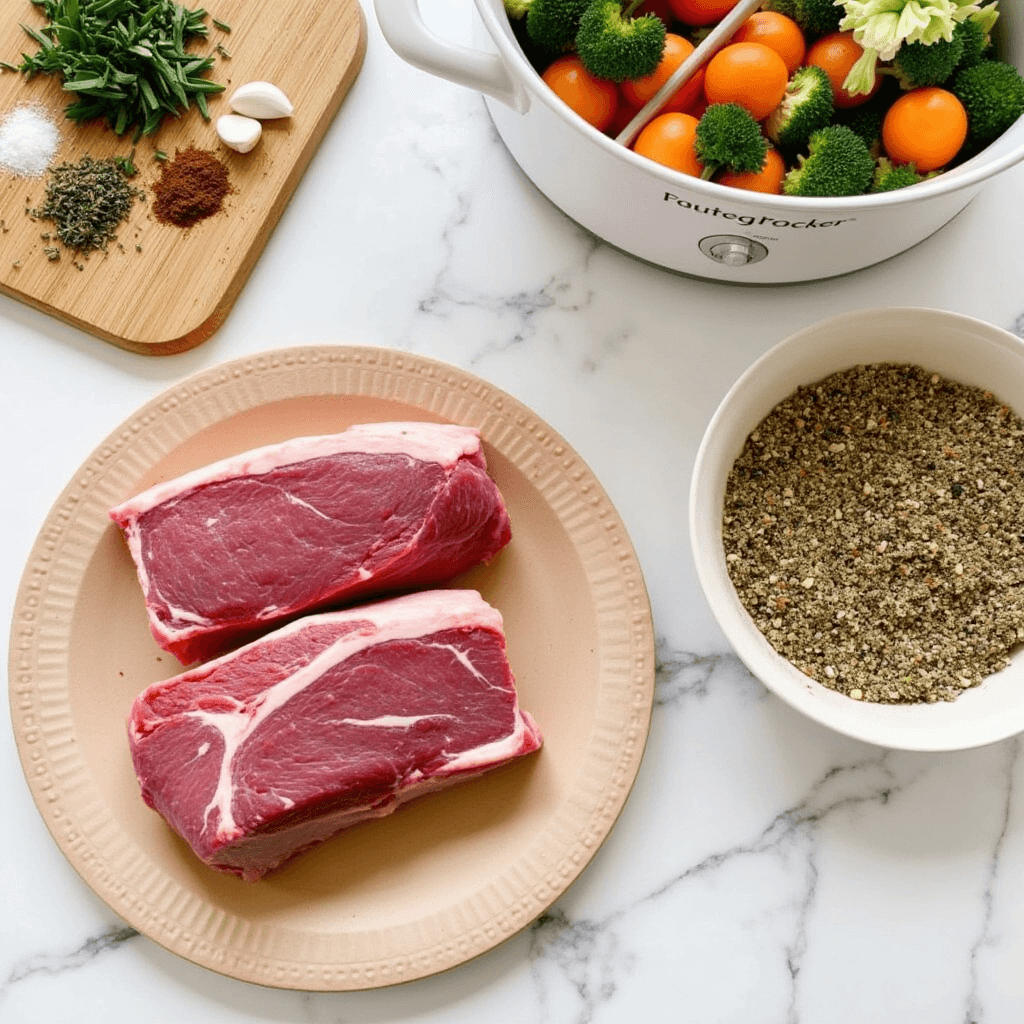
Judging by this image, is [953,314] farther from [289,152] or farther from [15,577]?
[15,577]

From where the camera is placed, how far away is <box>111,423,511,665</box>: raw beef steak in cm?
126

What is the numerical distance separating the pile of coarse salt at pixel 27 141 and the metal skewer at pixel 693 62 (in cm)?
77

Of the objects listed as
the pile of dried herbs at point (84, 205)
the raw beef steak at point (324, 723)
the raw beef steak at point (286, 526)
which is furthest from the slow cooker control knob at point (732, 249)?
the pile of dried herbs at point (84, 205)

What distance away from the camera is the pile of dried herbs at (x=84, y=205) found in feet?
4.35

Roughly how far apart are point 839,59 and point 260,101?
0.72m

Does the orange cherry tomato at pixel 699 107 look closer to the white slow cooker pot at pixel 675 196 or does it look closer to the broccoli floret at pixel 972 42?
the white slow cooker pot at pixel 675 196

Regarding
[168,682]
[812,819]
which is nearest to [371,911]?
[168,682]

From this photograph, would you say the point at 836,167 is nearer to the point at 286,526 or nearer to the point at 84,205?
the point at 286,526

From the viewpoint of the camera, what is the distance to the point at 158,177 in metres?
1.35

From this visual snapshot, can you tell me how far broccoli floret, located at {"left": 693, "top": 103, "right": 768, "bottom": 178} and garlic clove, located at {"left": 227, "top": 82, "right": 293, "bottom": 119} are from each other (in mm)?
571

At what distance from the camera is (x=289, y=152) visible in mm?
1352

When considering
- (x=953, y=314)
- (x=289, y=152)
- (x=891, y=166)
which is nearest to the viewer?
(x=891, y=166)

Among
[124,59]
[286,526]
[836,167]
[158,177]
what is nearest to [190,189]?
[158,177]

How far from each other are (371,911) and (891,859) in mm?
701
